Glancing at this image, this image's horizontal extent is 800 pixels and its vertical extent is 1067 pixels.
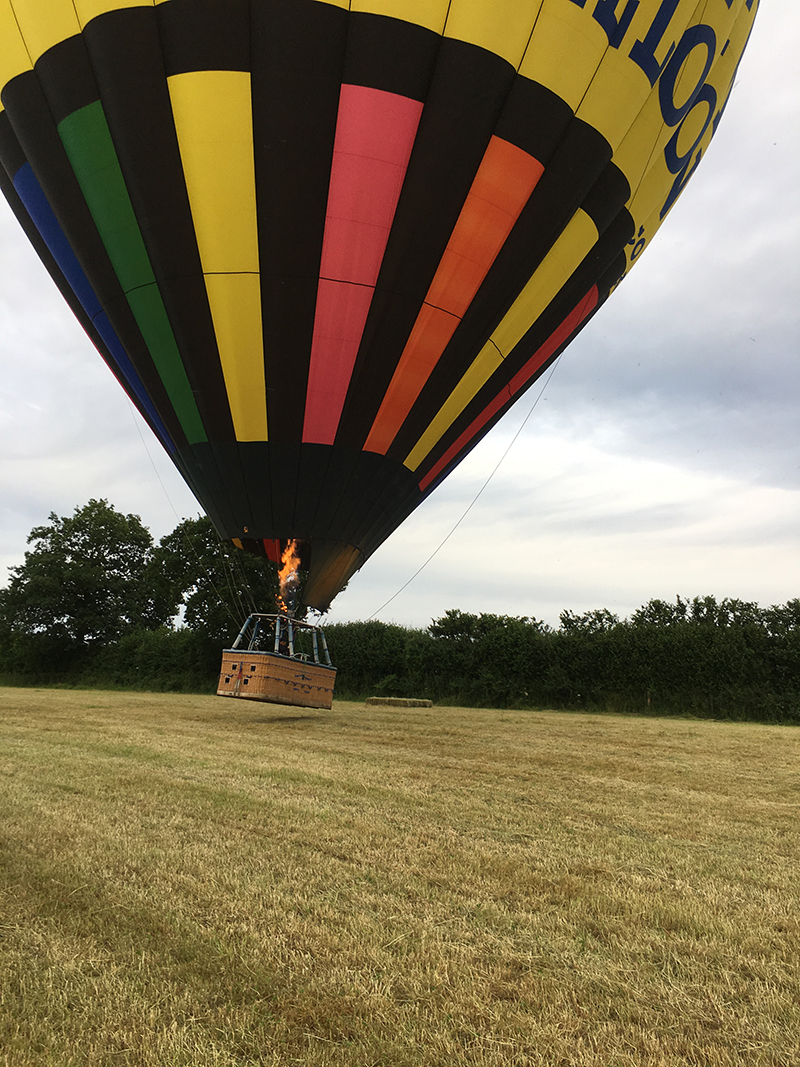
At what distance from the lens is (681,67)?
662cm

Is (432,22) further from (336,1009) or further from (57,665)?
(57,665)

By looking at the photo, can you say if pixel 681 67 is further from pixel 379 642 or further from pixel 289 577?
pixel 379 642

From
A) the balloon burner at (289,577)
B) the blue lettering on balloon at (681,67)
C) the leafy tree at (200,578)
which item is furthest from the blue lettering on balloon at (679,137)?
the leafy tree at (200,578)

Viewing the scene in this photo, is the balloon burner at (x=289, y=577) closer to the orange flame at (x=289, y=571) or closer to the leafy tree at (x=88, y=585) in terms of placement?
the orange flame at (x=289, y=571)

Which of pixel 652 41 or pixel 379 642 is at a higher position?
pixel 652 41

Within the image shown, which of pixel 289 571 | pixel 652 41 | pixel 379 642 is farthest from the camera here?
pixel 379 642

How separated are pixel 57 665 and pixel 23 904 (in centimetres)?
2808

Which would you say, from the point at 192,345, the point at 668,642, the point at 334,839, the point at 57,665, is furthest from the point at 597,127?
the point at 57,665

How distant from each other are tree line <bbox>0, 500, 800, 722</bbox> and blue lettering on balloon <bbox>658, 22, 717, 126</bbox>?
7.58 m

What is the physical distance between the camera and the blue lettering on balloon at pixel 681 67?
6.48 metres

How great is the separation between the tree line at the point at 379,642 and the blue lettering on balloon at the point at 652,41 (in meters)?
7.65

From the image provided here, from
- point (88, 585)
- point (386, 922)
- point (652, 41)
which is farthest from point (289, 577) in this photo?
point (88, 585)

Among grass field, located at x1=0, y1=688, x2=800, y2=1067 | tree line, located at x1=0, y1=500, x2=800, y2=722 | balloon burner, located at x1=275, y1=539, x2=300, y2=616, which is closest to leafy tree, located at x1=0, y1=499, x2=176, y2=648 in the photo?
tree line, located at x1=0, y1=500, x2=800, y2=722

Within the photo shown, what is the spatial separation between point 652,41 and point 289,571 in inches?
258
